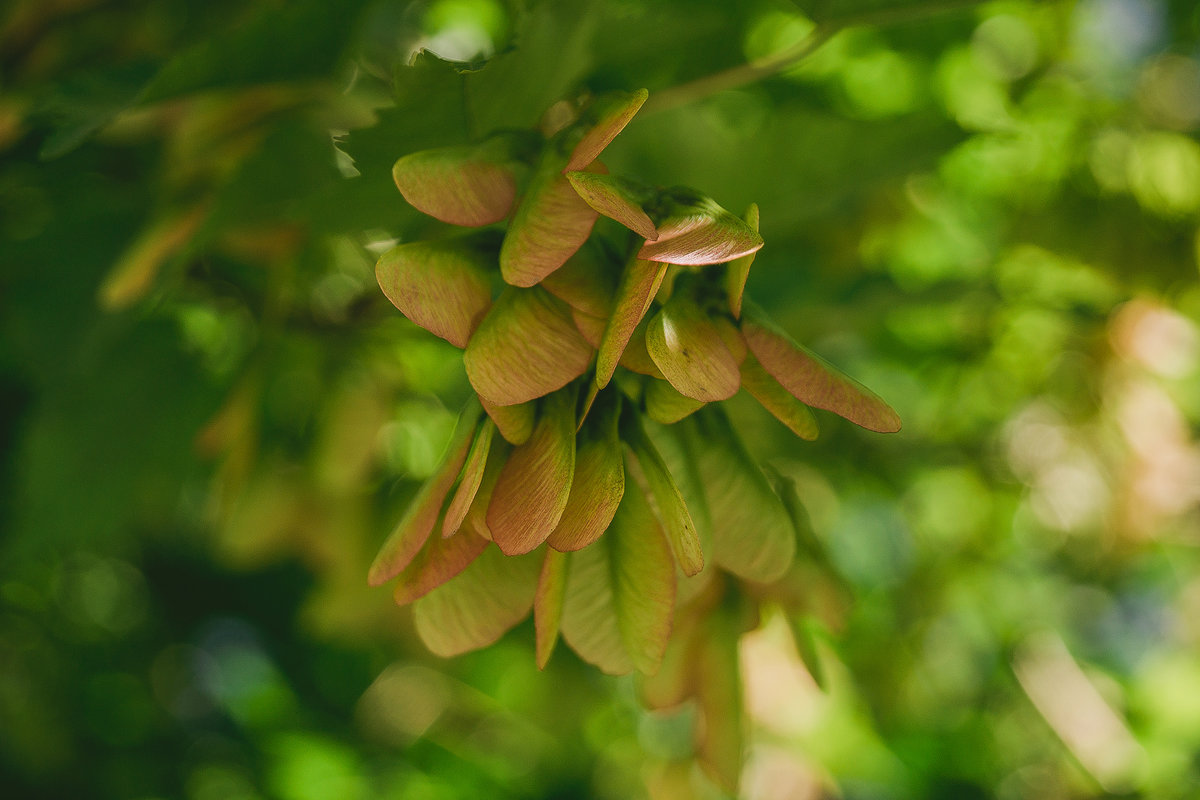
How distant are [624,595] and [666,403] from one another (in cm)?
6

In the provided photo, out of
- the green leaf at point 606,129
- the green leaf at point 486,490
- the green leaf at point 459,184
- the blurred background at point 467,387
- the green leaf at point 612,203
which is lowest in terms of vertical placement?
the blurred background at point 467,387

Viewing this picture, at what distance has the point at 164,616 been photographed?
1075mm

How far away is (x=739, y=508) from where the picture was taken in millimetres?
287


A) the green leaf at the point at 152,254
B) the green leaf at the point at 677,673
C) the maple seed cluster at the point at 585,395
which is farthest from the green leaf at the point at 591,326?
the green leaf at the point at 152,254

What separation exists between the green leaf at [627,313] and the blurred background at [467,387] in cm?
11

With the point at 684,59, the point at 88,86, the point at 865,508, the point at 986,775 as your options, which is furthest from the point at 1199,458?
the point at 88,86

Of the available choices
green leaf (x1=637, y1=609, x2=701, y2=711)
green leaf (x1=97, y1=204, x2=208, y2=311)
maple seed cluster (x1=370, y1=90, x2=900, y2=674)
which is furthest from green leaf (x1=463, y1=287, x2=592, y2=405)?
green leaf (x1=97, y1=204, x2=208, y2=311)

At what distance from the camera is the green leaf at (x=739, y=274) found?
0.23 meters

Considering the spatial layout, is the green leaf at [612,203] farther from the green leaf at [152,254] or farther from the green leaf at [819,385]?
the green leaf at [152,254]

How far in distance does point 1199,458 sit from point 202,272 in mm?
894

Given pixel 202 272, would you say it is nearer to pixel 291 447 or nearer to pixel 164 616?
pixel 291 447

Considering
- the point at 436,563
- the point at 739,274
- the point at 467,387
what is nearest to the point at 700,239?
the point at 739,274

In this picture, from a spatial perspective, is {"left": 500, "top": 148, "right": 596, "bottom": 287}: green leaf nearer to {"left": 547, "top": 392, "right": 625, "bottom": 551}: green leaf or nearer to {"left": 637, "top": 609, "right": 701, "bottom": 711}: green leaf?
{"left": 547, "top": 392, "right": 625, "bottom": 551}: green leaf

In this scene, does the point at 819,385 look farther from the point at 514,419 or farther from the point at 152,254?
the point at 152,254
